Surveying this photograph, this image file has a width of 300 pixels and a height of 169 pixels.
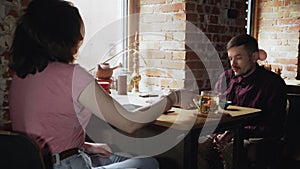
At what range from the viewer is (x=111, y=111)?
1.27 metres

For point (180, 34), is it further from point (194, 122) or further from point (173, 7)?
point (194, 122)

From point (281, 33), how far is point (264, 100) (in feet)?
5.72

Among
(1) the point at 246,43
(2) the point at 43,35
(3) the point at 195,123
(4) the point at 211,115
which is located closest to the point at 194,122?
(3) the point at 195,123

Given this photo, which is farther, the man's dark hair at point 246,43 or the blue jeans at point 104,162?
the man's dark hair at point 246,43

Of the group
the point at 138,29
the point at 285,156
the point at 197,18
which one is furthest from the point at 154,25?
the point at 285,156

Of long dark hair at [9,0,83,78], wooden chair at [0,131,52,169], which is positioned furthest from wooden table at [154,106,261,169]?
wooden chair at [0,131,52,169]

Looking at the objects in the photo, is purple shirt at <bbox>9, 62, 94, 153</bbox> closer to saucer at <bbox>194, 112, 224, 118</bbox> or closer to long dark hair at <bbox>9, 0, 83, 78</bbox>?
long dark hair at <bbox>9, 0, 83, 78</bbox>

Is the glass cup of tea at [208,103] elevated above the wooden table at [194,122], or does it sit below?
above

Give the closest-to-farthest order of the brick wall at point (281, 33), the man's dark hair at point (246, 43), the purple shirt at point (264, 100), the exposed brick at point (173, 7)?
the purple shirt at point (264, 100) < the man's dark hair at point (246, 43) < the exposed brick at point (173, 7) < the brick wall at point (281, 33)

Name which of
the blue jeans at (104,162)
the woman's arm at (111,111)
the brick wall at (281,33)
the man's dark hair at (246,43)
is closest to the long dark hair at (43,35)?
the woman's arm at (111,111)

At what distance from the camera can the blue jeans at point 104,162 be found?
127 cm

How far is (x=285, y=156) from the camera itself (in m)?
2.26

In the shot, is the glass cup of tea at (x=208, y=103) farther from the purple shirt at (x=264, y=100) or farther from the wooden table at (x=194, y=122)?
the purple shirt at (x=264, y=100)

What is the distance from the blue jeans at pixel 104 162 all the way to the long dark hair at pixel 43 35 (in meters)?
0.35
